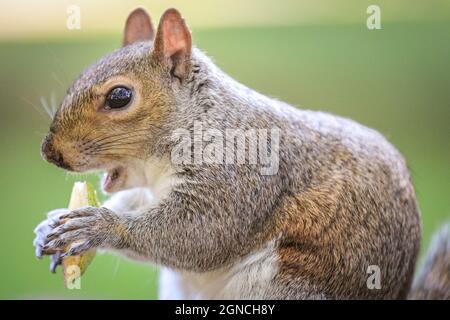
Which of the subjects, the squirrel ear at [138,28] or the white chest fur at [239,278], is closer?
the white chest fur at [239,278]

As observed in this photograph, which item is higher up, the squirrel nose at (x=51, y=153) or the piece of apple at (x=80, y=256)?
the squirrel nose at (x=51, y=153)

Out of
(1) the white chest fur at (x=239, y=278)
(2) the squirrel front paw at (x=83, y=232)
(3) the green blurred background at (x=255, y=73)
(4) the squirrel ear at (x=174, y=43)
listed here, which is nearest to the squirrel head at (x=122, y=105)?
(4) the squirrel ear at (x=174, y=43)

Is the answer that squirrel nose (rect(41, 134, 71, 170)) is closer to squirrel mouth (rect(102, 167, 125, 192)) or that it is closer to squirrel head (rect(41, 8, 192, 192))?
A: squirrel head (rect(41, 8, 192, 192))

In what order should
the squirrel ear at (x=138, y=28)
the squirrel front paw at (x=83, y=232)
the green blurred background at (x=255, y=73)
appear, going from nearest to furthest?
1. the squirrel front paw at (x=83, y=232)
2. the squirrel ear at (x=138, y=28)
3. the green blurred background at (x=255, y=73)

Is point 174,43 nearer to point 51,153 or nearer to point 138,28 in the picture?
point 138,28

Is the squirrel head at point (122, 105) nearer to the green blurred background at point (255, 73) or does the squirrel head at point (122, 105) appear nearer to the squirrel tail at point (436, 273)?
the green blurred background at point (255, 73)

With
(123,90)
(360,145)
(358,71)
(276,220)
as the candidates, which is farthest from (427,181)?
(123,90)

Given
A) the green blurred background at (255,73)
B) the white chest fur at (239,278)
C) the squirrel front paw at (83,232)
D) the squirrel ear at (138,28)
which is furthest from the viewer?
the green blurred background at (255,73)

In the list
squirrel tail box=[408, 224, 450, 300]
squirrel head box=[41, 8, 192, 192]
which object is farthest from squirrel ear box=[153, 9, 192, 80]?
squirrel tail box=[408, 224, 450, 300]
